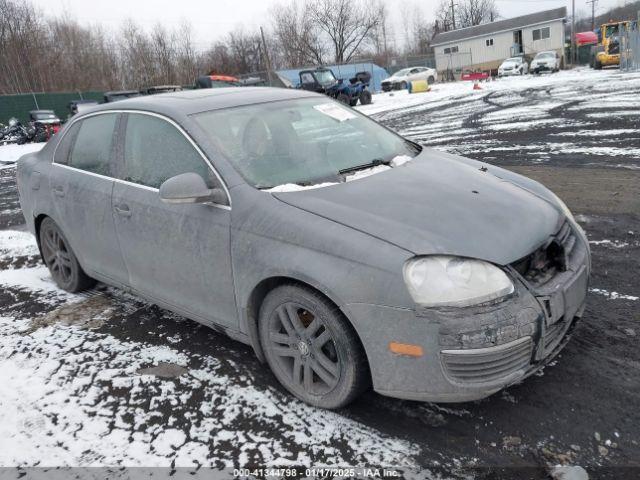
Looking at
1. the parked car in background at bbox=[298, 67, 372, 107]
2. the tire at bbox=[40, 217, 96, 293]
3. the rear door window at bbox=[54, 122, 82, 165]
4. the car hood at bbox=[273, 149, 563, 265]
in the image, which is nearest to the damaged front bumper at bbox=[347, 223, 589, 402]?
the car hood at bbox=[273, 149, 563, 265]

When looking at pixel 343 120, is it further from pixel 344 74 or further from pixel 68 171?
pixel 344 74

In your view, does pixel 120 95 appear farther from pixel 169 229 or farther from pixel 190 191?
pixel 190 191

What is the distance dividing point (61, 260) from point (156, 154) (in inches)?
69.4

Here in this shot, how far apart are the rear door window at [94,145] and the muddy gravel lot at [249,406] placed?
114 cm

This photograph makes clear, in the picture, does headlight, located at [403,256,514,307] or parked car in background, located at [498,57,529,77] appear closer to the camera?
headlight, located at [403,256,514,307]

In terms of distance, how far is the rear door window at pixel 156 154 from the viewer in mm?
3025

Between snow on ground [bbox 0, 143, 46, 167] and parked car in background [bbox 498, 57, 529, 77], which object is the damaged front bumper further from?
parked car in background [bbox 498, 57, 529, 77]

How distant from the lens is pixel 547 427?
2320 mm

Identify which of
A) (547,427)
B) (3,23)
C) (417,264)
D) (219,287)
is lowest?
(547,427)

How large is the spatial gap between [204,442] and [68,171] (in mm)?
2618

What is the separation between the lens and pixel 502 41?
5241 centimetres

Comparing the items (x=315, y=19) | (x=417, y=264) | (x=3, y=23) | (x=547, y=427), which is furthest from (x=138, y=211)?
(x=315, y=19)

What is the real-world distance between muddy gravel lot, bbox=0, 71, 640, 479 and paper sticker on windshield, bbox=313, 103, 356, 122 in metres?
1.74

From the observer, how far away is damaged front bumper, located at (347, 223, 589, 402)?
7.00ft
